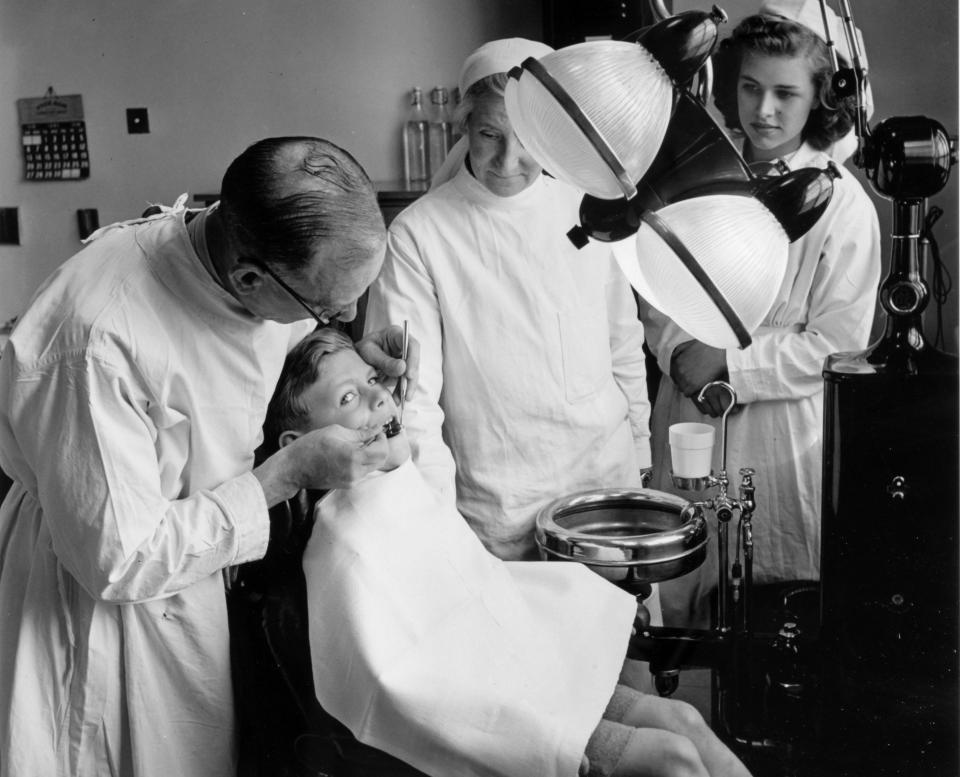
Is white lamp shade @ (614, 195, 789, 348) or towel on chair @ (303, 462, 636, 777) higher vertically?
white lamp shade @ (614, 195, 789, 348)

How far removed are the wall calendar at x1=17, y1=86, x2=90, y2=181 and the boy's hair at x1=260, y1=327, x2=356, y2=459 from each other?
89cm

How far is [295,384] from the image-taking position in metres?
1.61

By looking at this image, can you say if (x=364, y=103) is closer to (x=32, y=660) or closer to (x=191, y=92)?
(x=191, y=92)

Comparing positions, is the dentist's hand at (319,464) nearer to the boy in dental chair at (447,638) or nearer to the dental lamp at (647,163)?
the boy in dental chair at (447,638)

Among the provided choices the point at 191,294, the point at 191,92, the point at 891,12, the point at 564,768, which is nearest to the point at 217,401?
the point at 191,294

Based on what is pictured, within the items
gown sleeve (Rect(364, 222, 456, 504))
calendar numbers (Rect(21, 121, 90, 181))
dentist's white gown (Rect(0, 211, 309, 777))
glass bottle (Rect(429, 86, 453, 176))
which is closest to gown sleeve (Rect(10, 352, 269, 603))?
dentist's white gown (Rect(0, 211, 309, 777))

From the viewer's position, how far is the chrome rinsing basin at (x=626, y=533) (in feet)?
5.13

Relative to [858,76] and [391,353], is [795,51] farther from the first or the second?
[391,353]

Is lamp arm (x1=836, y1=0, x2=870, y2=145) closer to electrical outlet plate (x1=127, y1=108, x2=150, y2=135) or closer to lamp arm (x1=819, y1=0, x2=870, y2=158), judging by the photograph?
lamp arm (x1=819, y1=0, x2=870, y2=158)

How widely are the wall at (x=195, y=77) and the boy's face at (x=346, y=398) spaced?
2.89 ft

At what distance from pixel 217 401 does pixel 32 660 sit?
18.8 inches

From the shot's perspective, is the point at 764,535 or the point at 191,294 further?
the point at 764,535

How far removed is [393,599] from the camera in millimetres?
1519

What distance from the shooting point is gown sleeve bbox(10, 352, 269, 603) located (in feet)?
4.00
